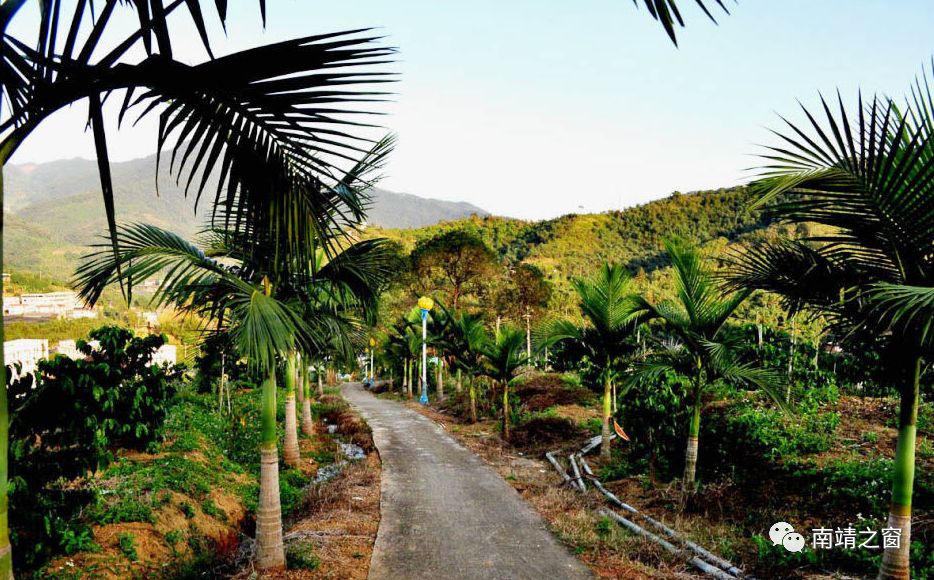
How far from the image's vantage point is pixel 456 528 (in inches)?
293

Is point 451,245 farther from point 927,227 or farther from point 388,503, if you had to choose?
point 927,227

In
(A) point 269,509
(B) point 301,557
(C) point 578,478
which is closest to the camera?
(A) point 269,509

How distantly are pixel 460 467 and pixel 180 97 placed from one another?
10.4 metres

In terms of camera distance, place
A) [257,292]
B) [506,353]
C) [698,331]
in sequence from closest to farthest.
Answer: [257,292] → [698,331] → [506,353]

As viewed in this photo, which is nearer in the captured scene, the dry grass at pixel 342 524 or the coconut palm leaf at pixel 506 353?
the dry grass at pixel 342 524

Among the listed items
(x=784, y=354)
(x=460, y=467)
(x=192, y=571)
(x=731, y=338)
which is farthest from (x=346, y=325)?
(x=784, y=354)

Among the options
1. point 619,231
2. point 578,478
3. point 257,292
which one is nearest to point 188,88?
point 257,292

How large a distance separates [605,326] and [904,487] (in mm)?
6574

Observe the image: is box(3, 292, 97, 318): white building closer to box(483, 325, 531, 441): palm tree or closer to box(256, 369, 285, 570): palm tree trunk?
box(483, 325, 531, 441): palm tree

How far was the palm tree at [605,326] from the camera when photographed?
1006 centimetres

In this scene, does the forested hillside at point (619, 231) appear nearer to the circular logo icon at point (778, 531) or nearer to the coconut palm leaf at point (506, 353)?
the coconut palm leaf at point (506, 353)

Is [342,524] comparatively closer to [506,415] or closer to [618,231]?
[506,415]

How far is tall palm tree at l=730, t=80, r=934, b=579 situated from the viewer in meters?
3.46

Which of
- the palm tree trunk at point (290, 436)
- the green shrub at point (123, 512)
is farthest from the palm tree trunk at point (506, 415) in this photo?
the green shrub at point (123, 512)
